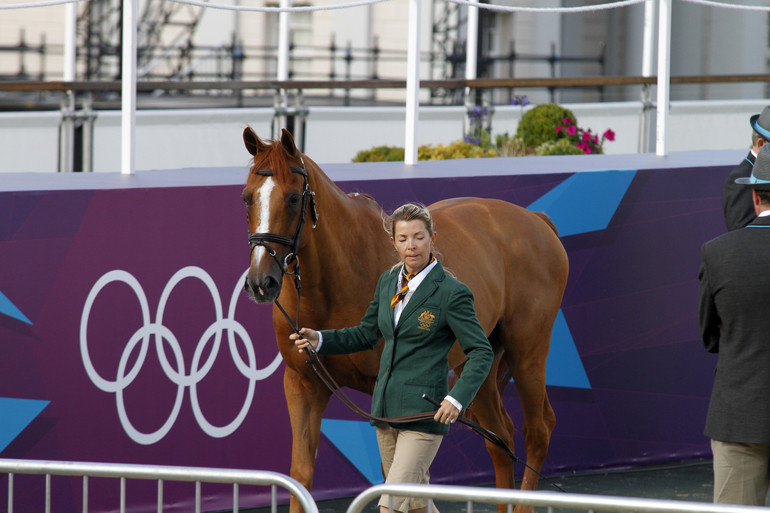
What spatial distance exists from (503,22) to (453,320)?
75.7 feet

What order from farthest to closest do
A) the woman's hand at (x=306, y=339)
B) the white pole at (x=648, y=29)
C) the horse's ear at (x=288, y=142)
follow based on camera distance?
the white pole at (x=648, y=29)
the horse's ear at (x=288, y=142)
the woman's hand at (x=306, y=339)

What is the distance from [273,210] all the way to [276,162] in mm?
204

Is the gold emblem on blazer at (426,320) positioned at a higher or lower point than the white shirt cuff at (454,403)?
higher

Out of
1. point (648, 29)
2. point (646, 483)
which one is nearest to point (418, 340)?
point (646, 483)

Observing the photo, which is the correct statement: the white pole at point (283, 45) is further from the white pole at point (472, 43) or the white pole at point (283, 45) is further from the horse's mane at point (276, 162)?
the horse's mane at point (276, 162)

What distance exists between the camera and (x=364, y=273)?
5.34 meters

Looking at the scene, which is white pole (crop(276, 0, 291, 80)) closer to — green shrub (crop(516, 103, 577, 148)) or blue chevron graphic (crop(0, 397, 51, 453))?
green shrub (crop(516, 103, 577, 148))

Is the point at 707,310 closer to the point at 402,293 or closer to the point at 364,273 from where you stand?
the point at 402,293

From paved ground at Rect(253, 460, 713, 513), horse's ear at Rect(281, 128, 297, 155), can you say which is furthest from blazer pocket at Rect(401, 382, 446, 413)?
paved ground at Rect(253, 460, 713, 513)

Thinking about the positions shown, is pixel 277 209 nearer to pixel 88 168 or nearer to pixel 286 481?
pixel 286 481

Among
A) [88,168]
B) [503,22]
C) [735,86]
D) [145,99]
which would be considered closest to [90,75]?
[145,99]

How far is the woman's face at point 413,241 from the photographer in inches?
171

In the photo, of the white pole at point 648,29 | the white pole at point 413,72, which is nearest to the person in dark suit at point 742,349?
the white pole at point 413,72

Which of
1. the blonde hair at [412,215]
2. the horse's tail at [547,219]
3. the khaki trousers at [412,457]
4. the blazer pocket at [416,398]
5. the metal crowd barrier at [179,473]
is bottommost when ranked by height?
the khaki trousers at [412,457]
